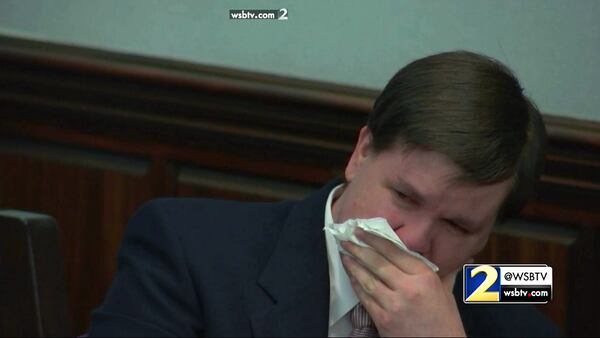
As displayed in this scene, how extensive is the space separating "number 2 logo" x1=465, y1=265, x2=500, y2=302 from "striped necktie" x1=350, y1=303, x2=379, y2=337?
16 centimetres

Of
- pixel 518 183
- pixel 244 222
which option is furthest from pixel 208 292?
pixel 518 183

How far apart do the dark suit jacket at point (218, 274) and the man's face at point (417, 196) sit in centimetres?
8

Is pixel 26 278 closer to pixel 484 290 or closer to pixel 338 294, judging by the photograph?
pixel 338 294

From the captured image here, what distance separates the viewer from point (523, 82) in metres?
1.97

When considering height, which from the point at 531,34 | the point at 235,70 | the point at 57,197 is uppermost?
the point at 531,34

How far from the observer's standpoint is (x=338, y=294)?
137 centimetres

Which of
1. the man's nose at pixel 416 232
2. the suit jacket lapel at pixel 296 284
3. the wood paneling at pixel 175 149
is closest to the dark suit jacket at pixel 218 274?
the suit jacket lapel at pixel 296 284

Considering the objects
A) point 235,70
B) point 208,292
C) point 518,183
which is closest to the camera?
point 208,292

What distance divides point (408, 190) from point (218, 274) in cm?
24

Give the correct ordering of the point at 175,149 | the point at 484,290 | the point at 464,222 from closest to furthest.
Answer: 1. the point at 464,222
2. the point at 484,290
3. the point at 175,149

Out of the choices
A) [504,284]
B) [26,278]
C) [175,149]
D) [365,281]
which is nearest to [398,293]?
[365,281]

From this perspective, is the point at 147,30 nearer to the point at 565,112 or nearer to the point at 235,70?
the point at 235,70

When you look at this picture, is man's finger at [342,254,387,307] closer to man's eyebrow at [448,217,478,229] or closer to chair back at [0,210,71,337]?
man's eyebrow at [448,217,478,229]

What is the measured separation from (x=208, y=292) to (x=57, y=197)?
1057 mm
